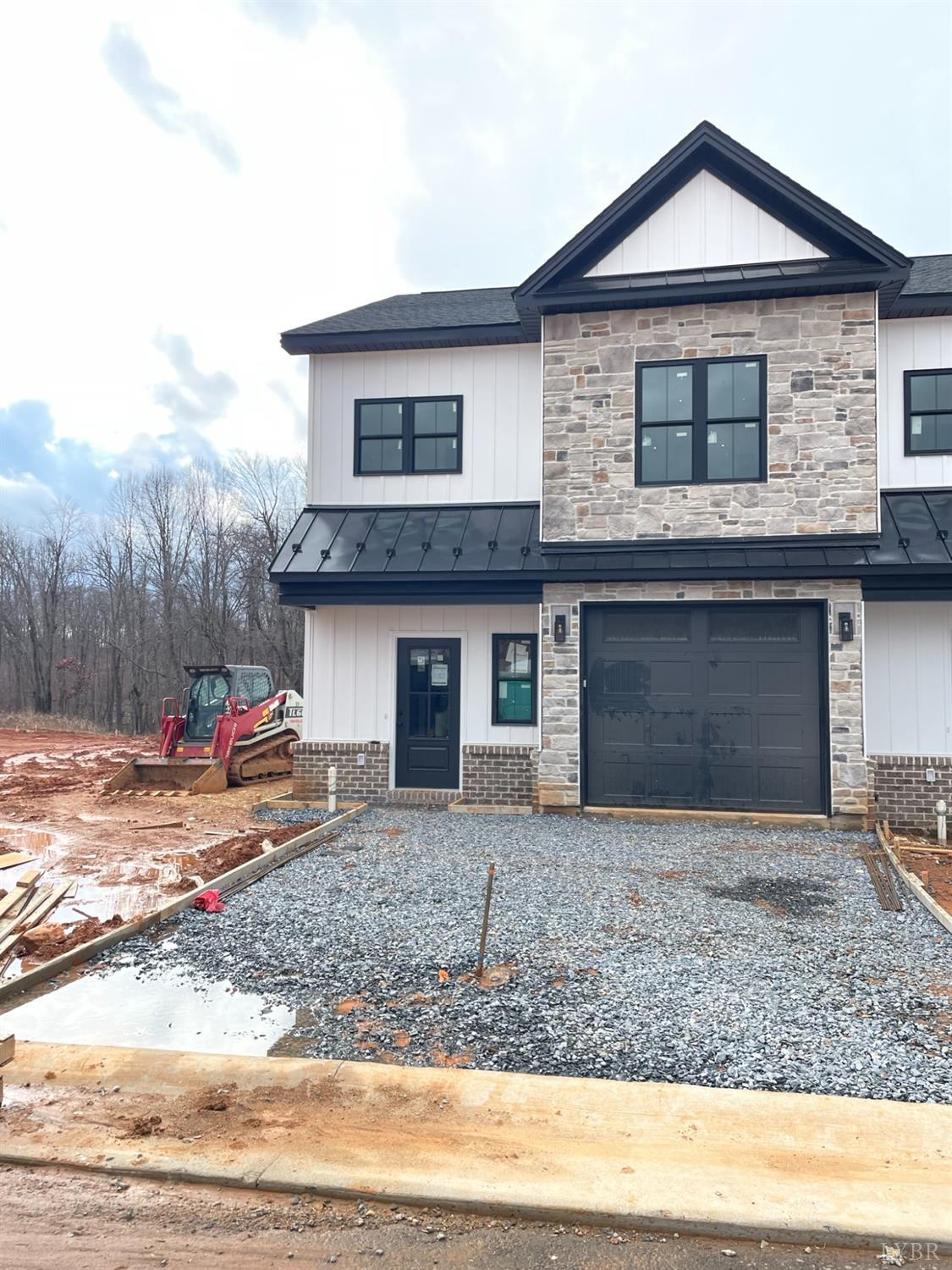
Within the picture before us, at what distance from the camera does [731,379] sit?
1055cm

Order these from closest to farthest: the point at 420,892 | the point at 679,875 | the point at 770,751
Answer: the point at 420,892, the point at 679,875, the point at 770,751

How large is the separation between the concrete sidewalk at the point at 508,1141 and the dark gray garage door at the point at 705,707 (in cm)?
698

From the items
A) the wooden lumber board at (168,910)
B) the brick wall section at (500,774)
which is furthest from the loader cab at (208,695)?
the wooden lumber board at (168,910)

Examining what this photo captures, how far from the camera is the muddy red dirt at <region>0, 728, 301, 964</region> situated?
718 cm

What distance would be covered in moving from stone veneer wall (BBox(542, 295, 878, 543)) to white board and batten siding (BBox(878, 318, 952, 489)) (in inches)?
48.2

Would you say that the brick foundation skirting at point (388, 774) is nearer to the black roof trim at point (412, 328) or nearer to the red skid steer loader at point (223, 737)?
the red skid steer loader at point (223, 737)

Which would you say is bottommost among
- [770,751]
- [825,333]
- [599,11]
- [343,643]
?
[770,751]

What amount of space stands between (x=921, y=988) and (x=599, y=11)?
629 inches

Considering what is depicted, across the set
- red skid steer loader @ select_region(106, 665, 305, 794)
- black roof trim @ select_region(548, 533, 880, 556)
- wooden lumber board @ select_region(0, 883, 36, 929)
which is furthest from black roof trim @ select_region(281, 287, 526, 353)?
wooden lumber board @ select_region(0, 883, 36, 929)

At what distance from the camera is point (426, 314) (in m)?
13.1

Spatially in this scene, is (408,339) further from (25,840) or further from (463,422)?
(25,840)

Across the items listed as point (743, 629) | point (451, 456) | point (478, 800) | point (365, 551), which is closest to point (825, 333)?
point (743, 629)

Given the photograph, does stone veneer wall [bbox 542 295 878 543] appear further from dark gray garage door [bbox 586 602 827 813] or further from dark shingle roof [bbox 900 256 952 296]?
dark shingle roof [bbox 900 256 952 296]

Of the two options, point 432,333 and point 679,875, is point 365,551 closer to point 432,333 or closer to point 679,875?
point 432,333
